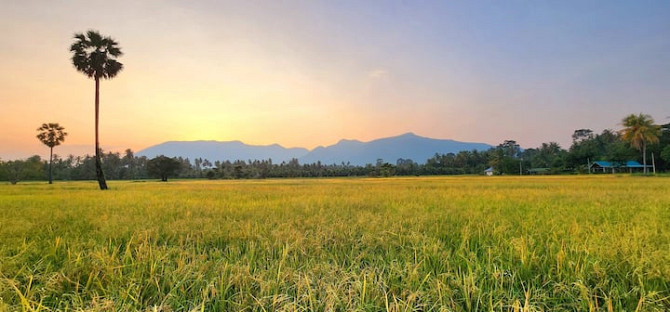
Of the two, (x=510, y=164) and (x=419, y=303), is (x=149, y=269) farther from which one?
(x=510, y=164)

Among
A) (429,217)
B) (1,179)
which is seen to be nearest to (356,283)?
(429,217)

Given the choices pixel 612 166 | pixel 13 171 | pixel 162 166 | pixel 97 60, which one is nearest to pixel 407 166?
pixel 612 166

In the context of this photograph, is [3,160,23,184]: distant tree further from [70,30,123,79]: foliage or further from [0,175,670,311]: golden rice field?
[0,175,670,311]: golden rice field

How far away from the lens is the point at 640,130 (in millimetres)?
52531

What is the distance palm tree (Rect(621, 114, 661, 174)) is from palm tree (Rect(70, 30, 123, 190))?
7883 cm

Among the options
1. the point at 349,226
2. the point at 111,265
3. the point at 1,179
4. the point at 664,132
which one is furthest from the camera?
the point at 664,132

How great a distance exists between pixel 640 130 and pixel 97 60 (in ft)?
264

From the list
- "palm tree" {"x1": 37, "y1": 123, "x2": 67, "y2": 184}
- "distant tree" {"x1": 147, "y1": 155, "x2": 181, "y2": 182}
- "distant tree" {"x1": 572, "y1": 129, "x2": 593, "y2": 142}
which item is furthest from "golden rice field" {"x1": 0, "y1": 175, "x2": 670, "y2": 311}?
"distant tree" {"x1": 572, "y1": 129, "x2": 593, "y2": 142}

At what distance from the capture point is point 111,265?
319 centimetres

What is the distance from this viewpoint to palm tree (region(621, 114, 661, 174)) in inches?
2051

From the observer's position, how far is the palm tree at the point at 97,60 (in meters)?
24.7

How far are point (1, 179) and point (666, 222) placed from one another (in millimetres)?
83936

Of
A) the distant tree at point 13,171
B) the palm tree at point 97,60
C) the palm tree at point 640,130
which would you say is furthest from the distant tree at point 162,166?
the palm tree at point 640,130

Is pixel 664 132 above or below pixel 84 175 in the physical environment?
above
